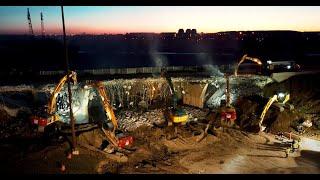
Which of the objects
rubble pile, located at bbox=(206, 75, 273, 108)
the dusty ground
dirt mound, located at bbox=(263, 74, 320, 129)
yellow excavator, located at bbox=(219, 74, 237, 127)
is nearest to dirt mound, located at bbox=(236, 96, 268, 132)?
yellow excavator, located at bbox=(219, 74, 237, 127)

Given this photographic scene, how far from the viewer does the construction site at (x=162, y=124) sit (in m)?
19.6

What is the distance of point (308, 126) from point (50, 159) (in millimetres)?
21345

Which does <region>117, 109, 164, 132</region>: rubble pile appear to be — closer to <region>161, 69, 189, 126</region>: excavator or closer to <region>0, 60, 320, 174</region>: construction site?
<region>0, 60, 320, 174</region>: construction site

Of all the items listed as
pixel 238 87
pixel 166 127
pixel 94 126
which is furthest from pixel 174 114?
pixel 238 87

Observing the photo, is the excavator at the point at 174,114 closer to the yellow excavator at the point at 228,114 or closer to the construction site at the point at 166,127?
the construction site at the point at 166,127

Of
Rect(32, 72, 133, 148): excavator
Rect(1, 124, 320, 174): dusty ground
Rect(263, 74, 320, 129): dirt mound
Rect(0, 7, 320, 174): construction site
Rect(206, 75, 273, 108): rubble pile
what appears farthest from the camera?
Rect(206, 75, 273, 108): rubble pile

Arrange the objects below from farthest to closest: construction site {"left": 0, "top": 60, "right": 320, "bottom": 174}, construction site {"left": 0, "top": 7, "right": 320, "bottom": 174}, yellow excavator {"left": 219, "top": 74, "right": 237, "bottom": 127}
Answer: yellow excavator {"left": 219, "top": 74, "right": 237, "bottom": 127}
construction site {"left": 0, "top": 60, "right": 320, "bottom": 174}
construction site {"left": 0, "top": 7, "right": 320, "bottom": 174}

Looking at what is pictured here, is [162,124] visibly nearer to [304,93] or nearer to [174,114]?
[174,114]

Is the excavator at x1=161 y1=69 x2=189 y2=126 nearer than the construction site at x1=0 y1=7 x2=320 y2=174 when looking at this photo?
No

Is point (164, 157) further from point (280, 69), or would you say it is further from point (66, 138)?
point (280, 69)

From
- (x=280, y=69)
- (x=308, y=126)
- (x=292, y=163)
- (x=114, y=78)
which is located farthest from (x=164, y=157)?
(x=280, y=69)

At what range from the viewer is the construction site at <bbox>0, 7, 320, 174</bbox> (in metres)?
19.6

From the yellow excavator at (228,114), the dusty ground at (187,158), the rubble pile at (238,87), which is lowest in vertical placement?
the dusty ground at (187,158)

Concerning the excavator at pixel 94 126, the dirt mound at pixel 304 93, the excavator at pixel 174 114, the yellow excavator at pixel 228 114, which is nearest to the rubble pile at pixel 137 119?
the excavator at pixel 174 114
